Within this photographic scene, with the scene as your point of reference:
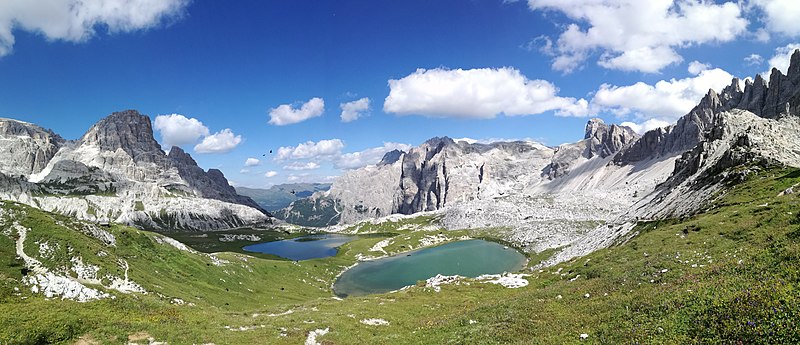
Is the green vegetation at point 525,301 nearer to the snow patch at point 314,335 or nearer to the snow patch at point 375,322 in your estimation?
the snow patch at point 314,335

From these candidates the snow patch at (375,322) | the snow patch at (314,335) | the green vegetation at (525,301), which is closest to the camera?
the green vegetation at (525,301)

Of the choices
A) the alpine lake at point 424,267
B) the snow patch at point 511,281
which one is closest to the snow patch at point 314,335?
the snow patch at point 511,281

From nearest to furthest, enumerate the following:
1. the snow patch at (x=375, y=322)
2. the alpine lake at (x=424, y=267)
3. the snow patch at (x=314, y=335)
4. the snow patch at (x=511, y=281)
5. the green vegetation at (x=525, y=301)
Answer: the green vegetation at (x=525, y=301), the snow patch at (x=314, y=335), the snow patch at (x=375, y=322), the snow patch at (x=511, y=281), the alpine lake at (x=424, y=267)

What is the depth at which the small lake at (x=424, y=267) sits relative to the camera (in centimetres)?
11581

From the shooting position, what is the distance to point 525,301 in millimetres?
32656

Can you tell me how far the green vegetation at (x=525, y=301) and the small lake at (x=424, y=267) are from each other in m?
54.4

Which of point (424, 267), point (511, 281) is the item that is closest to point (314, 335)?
point (511, 281)

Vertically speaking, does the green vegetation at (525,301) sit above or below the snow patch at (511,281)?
above

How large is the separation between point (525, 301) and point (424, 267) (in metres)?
109

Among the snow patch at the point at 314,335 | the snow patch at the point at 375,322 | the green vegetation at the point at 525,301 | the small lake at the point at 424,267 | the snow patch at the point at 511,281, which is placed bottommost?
the small lake at the point at 424,267

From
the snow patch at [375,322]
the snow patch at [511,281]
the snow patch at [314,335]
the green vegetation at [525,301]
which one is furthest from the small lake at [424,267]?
the snow patch at [314,335]

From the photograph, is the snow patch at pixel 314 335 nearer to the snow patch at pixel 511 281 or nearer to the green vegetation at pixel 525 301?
the green vegetation at pixel 525 301

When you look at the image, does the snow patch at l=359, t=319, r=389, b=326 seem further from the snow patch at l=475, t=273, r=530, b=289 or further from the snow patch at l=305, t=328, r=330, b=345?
the snow patch at l=475, t=273, r=530, b=289

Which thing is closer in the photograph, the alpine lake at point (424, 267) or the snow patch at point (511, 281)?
the snow patch at point (511, 281)
